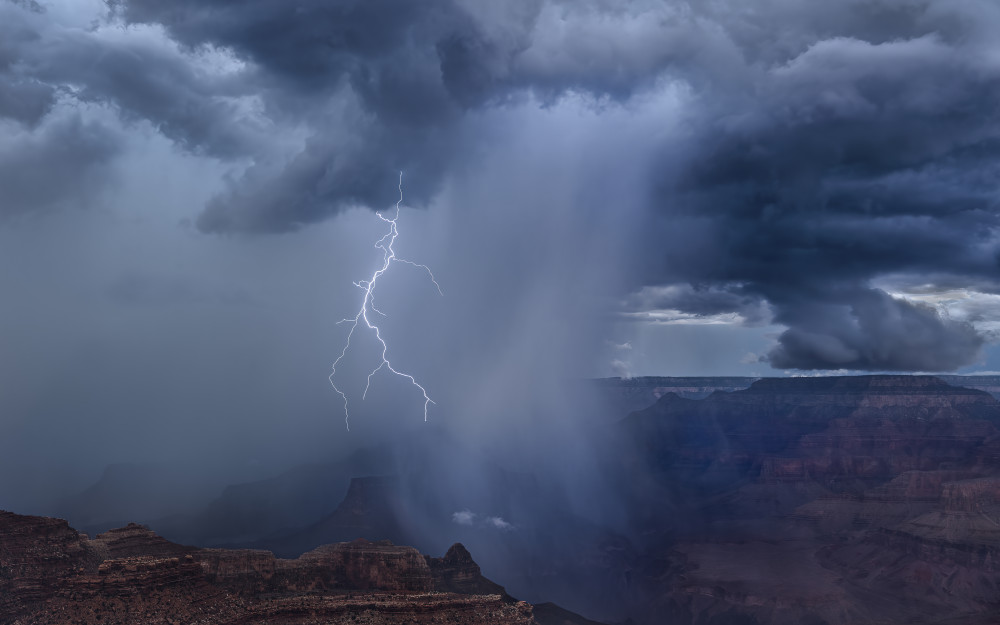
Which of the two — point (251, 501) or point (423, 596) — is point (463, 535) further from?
point (423, 596)

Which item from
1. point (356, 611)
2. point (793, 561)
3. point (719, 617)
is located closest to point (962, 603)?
point (793, 561)

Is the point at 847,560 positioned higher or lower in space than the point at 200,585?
lower

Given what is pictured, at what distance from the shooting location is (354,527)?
145000 millimetres

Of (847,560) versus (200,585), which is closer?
(200,585)

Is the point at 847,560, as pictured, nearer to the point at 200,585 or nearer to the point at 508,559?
the point at 508,559

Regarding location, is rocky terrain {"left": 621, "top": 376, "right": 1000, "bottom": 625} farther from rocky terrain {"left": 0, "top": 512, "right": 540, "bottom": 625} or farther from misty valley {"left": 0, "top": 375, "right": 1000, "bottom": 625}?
rocky terrain {"left": 0, "top": 512, "right": 540, "bottom": 625}

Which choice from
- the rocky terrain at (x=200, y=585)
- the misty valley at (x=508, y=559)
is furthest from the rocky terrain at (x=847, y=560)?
the rocky terrain at (x=200, y=585)

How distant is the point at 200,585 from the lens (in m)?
68.2

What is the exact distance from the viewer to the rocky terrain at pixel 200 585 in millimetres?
61969

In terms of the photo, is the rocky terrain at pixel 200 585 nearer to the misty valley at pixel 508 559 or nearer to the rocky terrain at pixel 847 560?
the misty valley at pixel 508 559

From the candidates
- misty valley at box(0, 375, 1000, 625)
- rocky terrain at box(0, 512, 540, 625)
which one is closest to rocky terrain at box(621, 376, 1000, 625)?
misty valley at box(0, 375, 1000, 625)

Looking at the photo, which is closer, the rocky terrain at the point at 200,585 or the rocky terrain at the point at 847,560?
the rocky terrain at the point at 200,585

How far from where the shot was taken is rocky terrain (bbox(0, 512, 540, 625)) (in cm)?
6197

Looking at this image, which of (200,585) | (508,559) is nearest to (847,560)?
(508,559)
